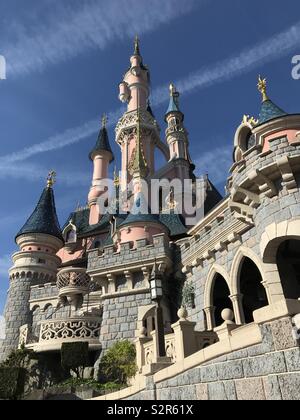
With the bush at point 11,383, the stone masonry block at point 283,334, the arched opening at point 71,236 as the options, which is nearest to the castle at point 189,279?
the stone masonry block at point 283,334

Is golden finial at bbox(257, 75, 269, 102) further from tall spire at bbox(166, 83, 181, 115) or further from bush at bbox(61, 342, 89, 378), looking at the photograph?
tall spire at bbox(166, 83, 181, 115)

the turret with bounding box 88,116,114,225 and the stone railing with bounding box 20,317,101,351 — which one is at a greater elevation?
the turret with bounding box 88,116,114,225

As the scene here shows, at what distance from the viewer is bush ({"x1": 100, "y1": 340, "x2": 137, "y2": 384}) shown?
40.1 ft

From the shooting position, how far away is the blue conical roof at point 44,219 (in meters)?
25.3

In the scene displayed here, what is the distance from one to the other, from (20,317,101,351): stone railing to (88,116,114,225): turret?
17.0 meters

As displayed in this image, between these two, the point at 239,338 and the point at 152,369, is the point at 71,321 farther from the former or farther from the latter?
the point at 239,338

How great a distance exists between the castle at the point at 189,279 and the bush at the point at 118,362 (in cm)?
86

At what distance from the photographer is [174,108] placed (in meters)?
33.8

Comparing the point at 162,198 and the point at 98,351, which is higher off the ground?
the point at 162,198

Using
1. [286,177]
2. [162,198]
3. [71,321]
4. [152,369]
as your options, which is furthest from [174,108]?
[152,369]

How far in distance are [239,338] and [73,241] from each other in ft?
88.2

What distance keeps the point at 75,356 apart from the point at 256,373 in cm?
1088

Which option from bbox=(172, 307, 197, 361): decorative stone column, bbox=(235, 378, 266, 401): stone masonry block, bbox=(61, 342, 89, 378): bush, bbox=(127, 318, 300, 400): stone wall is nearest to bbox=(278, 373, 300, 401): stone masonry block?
bbox=(127, 318, 300, 400): stone wall

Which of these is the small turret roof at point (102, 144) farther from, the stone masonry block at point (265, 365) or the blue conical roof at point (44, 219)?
the stone masonry block at point (265, 365)
